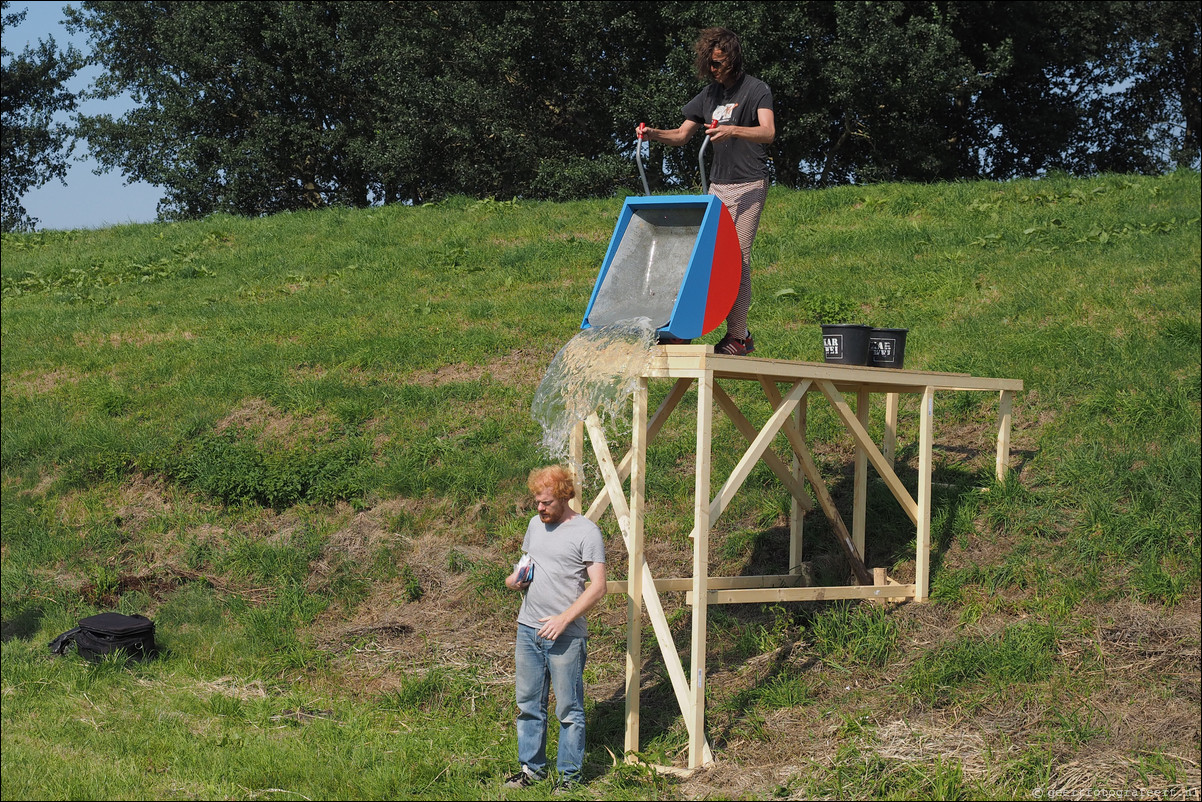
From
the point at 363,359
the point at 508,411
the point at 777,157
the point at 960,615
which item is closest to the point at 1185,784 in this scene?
the point at 960,615

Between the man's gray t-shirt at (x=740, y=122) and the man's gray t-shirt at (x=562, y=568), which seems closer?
the man's gray t-shirt at (x=562, y=568)

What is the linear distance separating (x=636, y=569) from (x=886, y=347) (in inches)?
84.8

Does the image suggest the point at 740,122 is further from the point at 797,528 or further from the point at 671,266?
the point at 797,528

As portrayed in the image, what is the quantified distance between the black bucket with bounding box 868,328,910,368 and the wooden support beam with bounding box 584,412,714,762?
1810 millimetres

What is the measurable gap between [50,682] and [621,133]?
20.3 metres

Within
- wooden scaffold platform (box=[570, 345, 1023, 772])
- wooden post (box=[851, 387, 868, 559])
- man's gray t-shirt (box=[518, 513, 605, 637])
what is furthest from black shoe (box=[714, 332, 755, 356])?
man's gray t-shirt (box=[518, 513, 605, 637])

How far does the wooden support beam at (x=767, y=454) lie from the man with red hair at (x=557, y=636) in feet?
4.20

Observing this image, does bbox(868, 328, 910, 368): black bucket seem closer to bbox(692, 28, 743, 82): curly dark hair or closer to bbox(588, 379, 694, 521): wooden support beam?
bbox(588, 379, 694, 521): wooden support beam

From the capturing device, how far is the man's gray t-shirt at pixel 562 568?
16.2 feet

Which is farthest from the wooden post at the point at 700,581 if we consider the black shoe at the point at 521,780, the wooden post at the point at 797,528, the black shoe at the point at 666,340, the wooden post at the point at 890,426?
the wooden post at the point at 890,426

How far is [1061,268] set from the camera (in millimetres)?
10047

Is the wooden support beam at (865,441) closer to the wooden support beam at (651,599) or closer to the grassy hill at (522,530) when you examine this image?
the grassy hill at (522,530)

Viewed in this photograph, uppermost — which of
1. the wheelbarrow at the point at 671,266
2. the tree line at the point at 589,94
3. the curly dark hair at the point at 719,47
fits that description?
the tree line at the point at 589,94

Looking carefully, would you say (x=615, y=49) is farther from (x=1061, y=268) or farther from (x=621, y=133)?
(x=1061, y=268)
